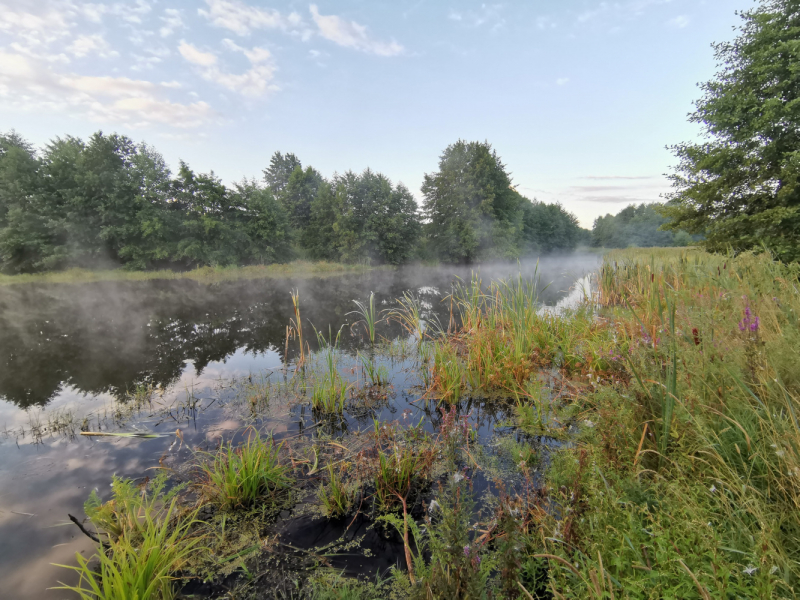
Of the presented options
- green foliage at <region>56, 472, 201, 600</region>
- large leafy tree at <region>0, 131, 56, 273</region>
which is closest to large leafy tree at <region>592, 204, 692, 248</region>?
green foliage at <region>56, 472, 201, 600</region>

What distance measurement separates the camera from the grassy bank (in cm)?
1900

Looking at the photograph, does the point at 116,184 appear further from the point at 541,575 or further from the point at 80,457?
the point at 541,575

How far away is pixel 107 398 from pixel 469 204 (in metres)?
31.7

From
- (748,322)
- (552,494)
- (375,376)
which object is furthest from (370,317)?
(748,322)

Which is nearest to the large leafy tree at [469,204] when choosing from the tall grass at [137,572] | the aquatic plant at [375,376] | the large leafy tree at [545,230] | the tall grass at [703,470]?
the large leafy tree at [545,230]

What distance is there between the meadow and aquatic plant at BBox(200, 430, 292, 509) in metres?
0.01

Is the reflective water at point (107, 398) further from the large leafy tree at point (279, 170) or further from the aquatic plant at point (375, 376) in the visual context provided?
the large leafy tree at point (279, 170)

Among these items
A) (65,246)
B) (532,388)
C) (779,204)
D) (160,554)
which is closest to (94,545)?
(160,554)

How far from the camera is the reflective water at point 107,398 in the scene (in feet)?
7.74

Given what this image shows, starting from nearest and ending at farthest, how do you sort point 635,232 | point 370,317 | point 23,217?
point 370,317 < point 23,217 < point 635,232

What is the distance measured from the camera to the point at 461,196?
3142 cm

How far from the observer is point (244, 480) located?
2385 mm

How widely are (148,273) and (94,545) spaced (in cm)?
2419

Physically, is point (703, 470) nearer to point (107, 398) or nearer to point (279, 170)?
point (107, 398)
